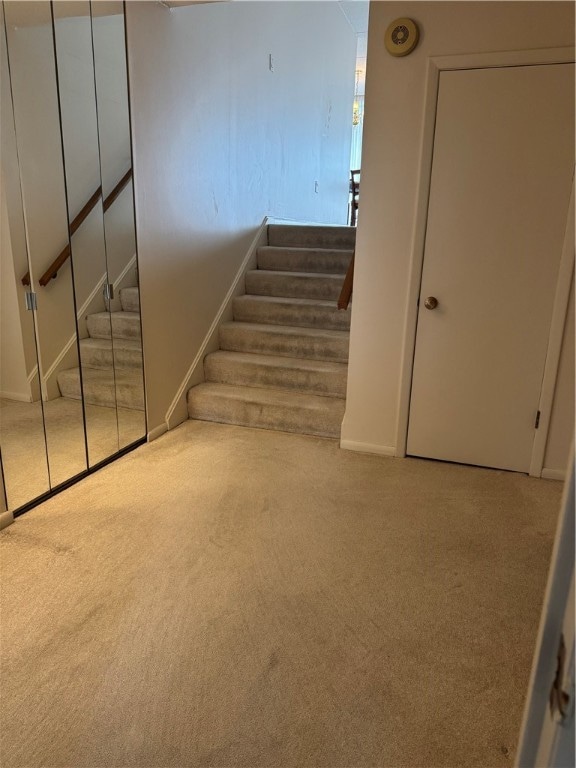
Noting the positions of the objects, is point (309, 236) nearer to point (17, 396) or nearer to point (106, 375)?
point (106, 375)

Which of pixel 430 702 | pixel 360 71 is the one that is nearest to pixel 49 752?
pixel 430 702

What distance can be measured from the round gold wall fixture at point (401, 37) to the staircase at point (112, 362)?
5.96ft

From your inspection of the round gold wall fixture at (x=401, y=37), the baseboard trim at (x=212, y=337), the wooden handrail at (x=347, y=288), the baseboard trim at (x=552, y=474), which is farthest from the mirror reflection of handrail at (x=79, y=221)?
the baseboard trim at (x=552, y=474)

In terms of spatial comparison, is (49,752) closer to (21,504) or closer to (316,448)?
(21,504)

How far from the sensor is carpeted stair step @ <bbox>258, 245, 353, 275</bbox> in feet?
13.7

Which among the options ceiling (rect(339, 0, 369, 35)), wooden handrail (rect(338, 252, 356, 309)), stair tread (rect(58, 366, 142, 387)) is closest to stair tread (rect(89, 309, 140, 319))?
stair tread (rect(58, 366, 142, 387))

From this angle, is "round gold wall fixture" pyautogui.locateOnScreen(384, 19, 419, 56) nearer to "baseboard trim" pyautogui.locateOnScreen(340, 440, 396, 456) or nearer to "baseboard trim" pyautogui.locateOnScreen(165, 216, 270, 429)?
"baseboard trim" pyautogui.locateOnScreen(165, 216, 270, 429)

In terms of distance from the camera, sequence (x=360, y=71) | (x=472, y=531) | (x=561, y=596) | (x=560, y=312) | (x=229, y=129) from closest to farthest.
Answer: (x=561, y=596) → (x=472, y=531) → (x=560, y=312) → (x=229, y=129) → (x=360, y=71)

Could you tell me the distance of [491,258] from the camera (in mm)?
2580

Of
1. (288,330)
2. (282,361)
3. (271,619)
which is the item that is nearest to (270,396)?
(282,361)

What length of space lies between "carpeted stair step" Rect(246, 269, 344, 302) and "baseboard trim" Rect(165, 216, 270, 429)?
0.12 meters

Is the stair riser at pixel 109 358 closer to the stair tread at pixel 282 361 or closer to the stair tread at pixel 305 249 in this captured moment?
the stair tread at pixel 282 361

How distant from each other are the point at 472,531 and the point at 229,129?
10.2 feet

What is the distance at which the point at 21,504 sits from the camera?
89.1 inches
